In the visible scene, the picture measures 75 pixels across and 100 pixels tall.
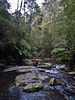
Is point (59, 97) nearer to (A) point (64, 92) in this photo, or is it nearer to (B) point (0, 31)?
(A) point (64, 92)

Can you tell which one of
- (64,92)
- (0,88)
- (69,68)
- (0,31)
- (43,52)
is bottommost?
(43,52)

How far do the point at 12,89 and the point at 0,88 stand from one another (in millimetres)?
514

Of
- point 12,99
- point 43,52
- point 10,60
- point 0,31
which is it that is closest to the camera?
point 12,99

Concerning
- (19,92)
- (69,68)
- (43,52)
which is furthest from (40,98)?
(43,52)

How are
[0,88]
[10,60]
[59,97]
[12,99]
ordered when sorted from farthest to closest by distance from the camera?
[10,60] < [0,88] < [59,97] < [12,99]

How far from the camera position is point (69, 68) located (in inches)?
327

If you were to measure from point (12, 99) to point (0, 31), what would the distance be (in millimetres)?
6325

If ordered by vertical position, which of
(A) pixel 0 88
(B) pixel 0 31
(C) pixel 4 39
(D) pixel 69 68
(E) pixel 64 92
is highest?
(B) pixel 0 31

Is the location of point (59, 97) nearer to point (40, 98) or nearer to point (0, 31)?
point (40, 98)

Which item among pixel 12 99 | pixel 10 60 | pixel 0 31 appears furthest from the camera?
pixel 10 60

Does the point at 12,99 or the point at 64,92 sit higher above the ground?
the point at 12,99

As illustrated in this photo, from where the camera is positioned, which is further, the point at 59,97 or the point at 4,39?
the point at 4,39

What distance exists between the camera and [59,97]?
3703 mm

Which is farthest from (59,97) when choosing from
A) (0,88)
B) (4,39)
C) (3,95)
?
(4,39)
